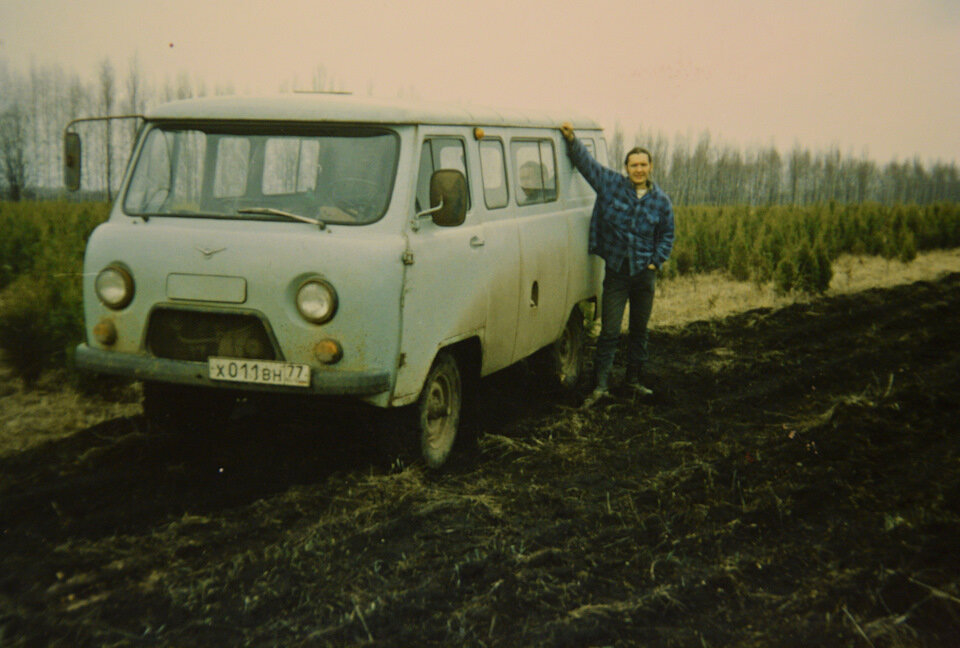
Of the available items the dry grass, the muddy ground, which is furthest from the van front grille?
the dry grass

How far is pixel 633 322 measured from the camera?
332 inches

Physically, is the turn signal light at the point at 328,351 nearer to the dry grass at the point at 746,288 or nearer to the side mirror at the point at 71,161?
the side mirror at the point at 71,161

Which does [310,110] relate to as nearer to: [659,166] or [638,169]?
[638,169]

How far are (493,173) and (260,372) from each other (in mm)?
2426

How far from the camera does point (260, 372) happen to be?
16.2ft

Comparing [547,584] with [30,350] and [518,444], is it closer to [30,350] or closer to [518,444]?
[518,444]

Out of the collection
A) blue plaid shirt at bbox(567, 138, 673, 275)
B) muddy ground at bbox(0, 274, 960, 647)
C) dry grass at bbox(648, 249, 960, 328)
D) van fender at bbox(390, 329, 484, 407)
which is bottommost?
dry grass at bbox(648, 249, 960, 328)

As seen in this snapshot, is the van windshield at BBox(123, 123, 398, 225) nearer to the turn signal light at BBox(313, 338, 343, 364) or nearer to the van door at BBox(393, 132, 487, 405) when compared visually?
the van door at BBox(393, 132, 487, 405)

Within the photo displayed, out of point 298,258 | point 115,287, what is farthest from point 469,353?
point 115,287

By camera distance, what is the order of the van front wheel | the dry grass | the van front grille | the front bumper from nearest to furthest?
the front bumper
the van front grille
the van front wheel
the dry grass

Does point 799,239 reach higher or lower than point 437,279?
lower

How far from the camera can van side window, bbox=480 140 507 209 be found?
6328 millimetres

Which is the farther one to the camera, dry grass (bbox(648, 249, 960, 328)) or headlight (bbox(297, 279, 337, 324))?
dry grass (bbox(648, 249, 960, 328))

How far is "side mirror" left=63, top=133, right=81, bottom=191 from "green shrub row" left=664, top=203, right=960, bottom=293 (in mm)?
12349
